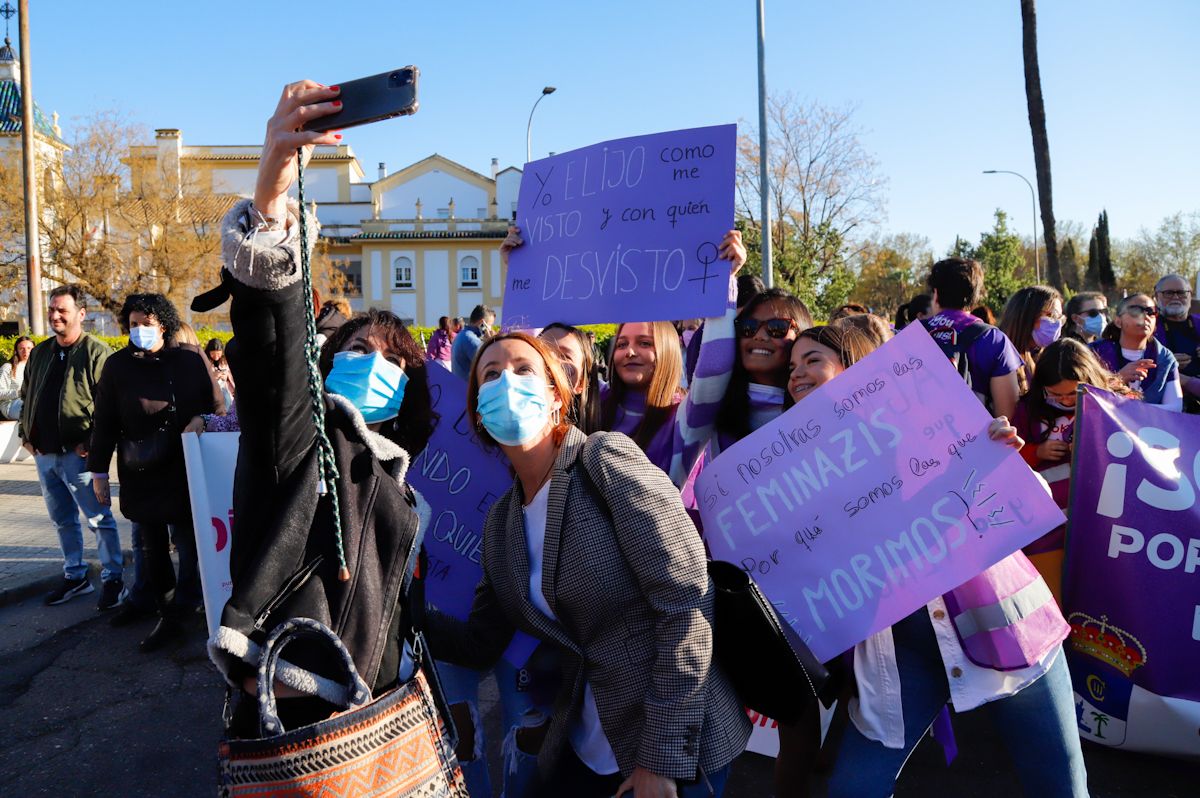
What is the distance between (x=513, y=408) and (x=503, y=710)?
1.17 m

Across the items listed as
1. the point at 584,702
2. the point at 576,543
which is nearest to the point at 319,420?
the point at 576,543

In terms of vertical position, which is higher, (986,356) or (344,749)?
(986,356)

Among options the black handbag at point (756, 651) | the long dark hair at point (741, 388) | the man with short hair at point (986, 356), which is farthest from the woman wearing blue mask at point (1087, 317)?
the black handbag at point (756, 651)

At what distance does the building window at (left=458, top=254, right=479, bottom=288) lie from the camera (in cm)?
5862

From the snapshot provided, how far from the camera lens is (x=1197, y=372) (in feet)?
21.1

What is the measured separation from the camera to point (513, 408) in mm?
2184

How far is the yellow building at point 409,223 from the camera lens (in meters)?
58.2

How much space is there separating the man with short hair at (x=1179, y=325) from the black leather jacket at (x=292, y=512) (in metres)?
6.57

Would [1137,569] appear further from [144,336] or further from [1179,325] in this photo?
[144,336]

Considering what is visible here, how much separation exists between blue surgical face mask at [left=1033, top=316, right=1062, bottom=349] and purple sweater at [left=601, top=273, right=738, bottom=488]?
2.88 meters

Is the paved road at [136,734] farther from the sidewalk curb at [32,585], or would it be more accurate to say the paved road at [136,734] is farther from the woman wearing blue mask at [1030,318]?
the woman wearing blue mask at [1030,318]

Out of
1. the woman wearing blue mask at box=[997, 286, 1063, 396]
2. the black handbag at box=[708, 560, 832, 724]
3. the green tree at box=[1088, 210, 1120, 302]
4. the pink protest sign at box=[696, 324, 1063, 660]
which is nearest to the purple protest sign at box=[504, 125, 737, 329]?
the pink protest sign at box=[696, 324, 1063, 660]

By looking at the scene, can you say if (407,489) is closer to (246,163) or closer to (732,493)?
(732,493)

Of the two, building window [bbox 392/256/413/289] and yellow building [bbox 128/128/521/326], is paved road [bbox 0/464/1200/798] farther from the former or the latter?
building window [bbox 392/256/413/289]
